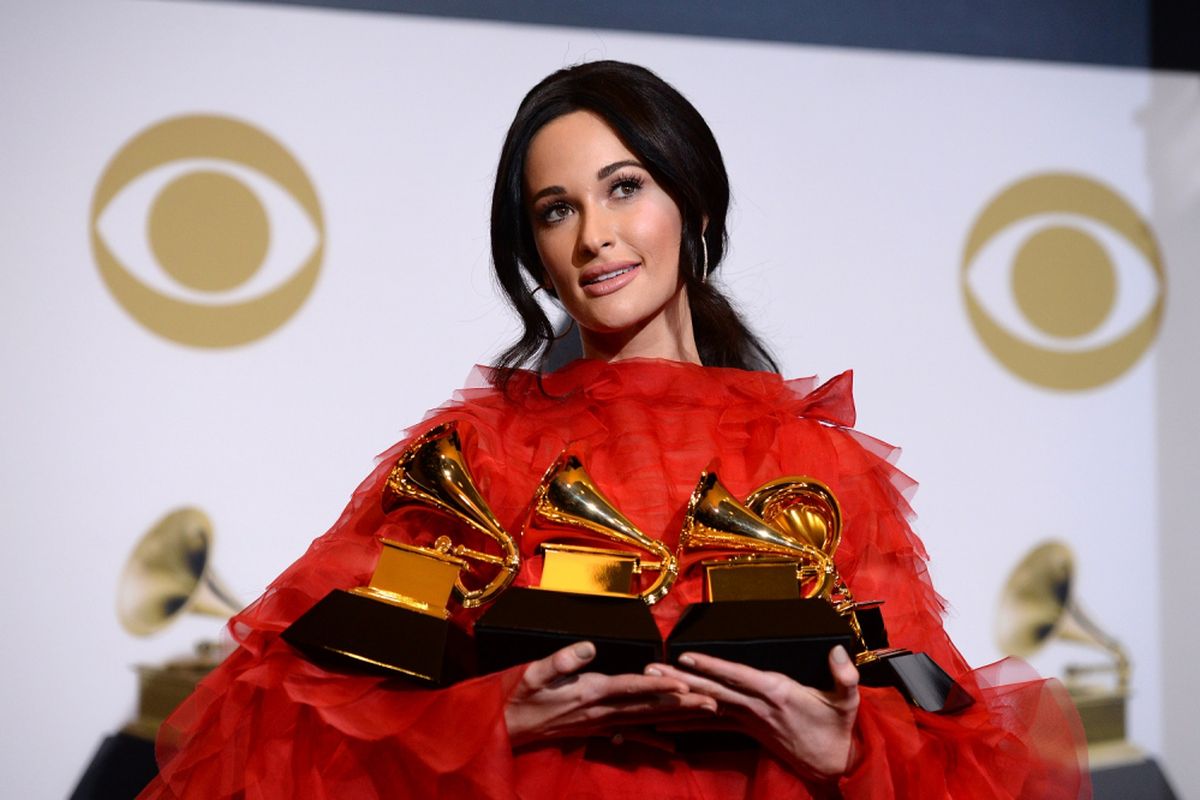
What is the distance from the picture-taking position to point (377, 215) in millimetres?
2010

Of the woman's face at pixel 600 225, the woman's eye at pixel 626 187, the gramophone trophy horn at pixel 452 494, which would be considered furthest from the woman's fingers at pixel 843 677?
the woman's eye at pixel 626 187

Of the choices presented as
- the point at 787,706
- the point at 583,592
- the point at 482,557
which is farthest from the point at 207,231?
the point at 787,706

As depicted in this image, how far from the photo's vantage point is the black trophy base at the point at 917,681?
4.17 ft

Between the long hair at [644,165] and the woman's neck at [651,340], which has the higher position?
the long hair at [644,165]

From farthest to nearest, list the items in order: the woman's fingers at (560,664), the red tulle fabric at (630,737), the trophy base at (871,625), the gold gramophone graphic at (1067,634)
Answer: the gold gramophone graphic at (1067,634) < the trophy base at (871,625) < the red tulle fabric at (630,737) < the woman's fingers at (560,664)

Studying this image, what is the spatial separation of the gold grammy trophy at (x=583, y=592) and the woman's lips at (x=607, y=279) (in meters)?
0.24

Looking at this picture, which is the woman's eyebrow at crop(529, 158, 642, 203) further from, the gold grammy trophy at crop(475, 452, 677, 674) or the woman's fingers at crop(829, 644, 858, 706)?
the woman's fingers at crop(829, 644, 858, 706)

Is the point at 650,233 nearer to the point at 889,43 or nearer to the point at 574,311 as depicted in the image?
the point at 574,311

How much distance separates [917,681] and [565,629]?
0.39m

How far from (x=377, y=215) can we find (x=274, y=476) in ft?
1.50

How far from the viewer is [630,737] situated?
125 centimetres

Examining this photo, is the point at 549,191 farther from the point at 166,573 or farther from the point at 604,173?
the point at 166,573

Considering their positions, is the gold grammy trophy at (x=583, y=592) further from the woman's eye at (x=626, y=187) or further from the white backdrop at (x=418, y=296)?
the white backdrop at (x=418, y=296)

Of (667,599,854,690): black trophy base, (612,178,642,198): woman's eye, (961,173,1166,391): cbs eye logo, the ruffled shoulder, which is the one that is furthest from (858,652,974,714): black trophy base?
(961,173,1166,391): cbs eye logo
